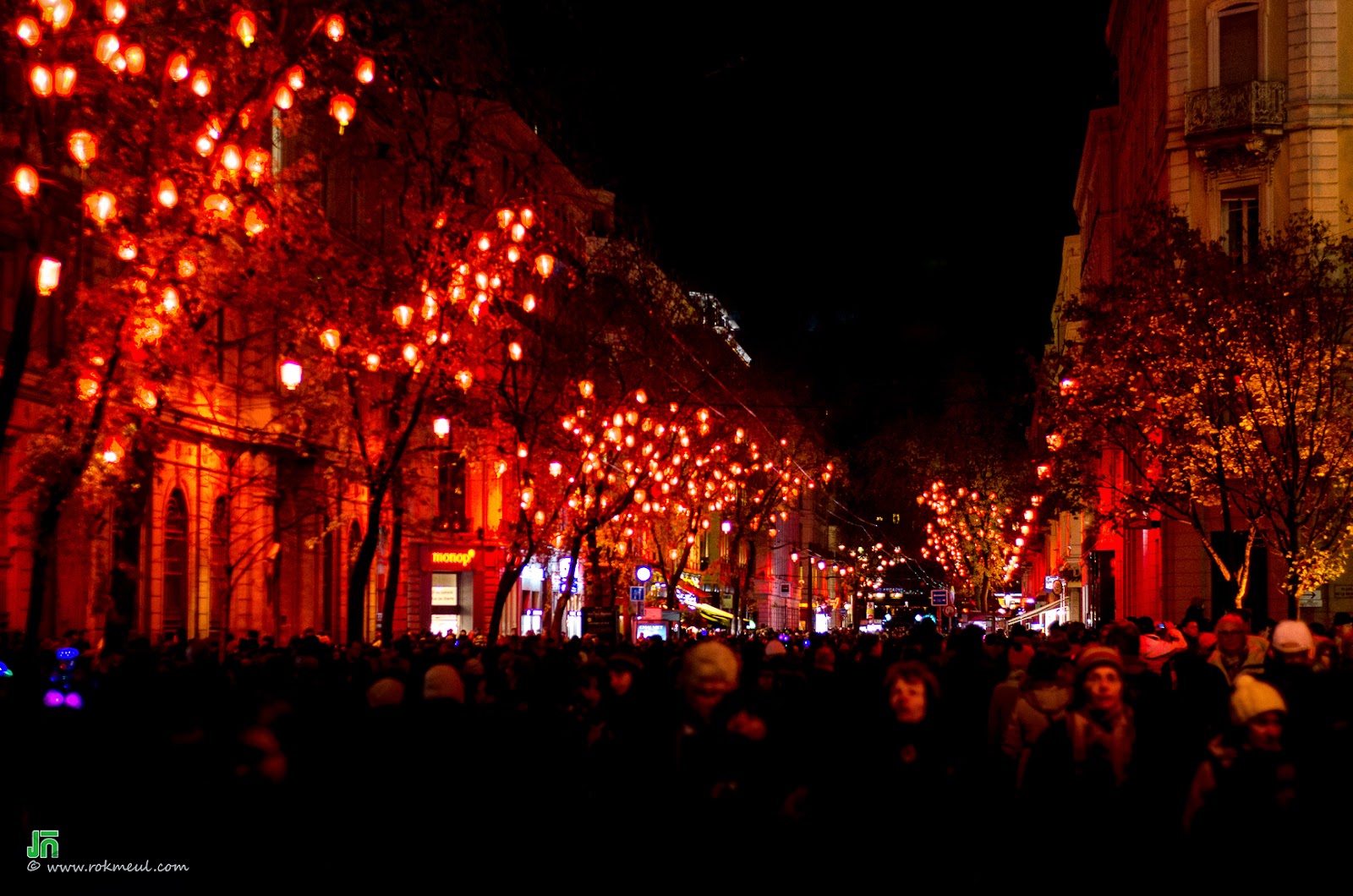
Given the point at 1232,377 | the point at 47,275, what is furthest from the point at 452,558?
the point at 47,275

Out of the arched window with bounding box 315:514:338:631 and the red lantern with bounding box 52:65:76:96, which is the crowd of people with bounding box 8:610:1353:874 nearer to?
the red lantern with bounding box 52:65:76:96

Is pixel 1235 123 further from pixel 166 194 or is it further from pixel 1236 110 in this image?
pixel 166 194

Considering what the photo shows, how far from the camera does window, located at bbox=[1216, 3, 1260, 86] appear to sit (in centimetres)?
3662

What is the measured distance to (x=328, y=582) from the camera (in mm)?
42562

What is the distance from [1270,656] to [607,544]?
32.4 meters

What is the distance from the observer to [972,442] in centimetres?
7744

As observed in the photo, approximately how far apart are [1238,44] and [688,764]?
34019 millimetres

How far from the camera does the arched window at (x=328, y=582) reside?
138ft

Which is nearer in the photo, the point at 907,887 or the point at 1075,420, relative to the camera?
the point at 907,887

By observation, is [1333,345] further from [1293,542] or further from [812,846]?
[812,846]

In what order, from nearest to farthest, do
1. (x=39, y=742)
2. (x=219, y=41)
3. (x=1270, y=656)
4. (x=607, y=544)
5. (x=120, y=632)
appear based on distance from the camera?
(x=39, y=742), (x=1270, y=656), (x=219, y=41), (x=120, y=632), (x=607, y=544)

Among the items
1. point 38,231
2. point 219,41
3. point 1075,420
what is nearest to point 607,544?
point 1075,420

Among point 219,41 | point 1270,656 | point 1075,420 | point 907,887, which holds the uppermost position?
point 219,41

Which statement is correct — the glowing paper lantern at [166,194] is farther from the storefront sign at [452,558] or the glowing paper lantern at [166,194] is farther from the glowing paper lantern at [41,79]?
the storefront sign at [452,558]
